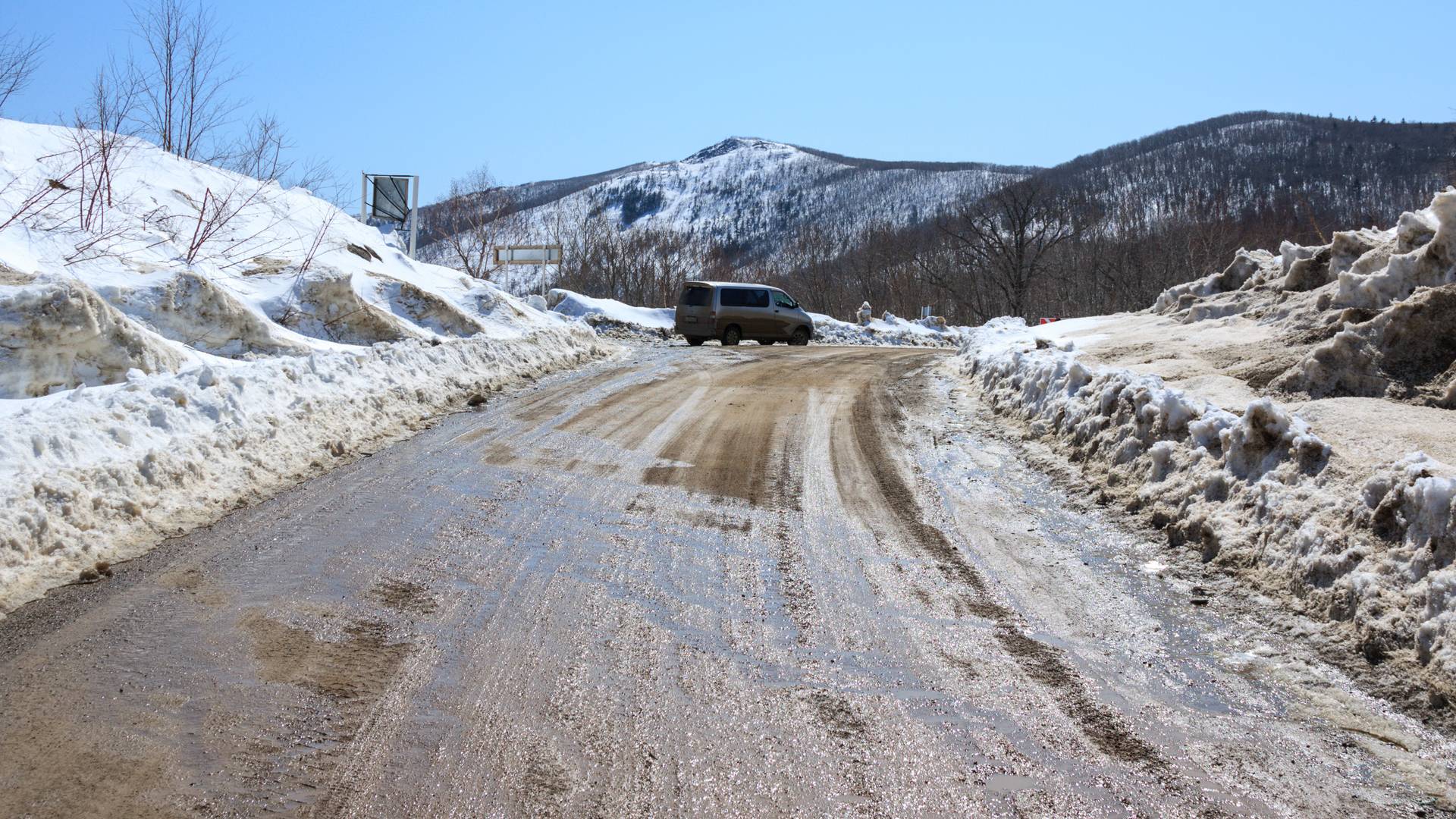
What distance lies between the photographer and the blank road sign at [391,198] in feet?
81.0

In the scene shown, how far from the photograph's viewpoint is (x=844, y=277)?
108 meters

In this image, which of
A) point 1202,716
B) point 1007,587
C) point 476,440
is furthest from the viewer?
point 476,440

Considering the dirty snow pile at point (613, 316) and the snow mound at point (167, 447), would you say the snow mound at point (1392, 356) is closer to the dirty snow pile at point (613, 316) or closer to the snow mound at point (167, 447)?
the snow mound at point (167, 447)

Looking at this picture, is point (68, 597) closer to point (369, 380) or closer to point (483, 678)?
point (483, 678)

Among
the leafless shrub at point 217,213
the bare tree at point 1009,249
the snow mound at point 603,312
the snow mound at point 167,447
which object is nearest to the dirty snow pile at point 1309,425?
the snow mound at point 167,447

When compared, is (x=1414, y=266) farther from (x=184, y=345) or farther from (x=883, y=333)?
(x=883, y=333)

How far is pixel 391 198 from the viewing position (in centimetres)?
2488

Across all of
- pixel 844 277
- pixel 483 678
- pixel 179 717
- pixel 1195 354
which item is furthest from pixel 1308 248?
pixel 844 277

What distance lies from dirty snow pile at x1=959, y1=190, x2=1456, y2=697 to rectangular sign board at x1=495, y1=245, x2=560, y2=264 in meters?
16.8

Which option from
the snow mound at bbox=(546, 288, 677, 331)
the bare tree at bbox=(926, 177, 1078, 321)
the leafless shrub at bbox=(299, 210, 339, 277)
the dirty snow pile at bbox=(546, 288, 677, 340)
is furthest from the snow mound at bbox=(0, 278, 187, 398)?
the bare tree at bbox=(926, 177, 1078, 321)

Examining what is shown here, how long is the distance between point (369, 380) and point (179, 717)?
7304 mm

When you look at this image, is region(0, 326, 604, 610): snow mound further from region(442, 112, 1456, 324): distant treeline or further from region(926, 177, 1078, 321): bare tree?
region(926, 177, 1078, 321): bare tree

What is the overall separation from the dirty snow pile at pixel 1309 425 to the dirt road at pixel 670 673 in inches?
16.1

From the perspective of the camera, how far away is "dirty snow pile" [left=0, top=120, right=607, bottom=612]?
5.93 metres
